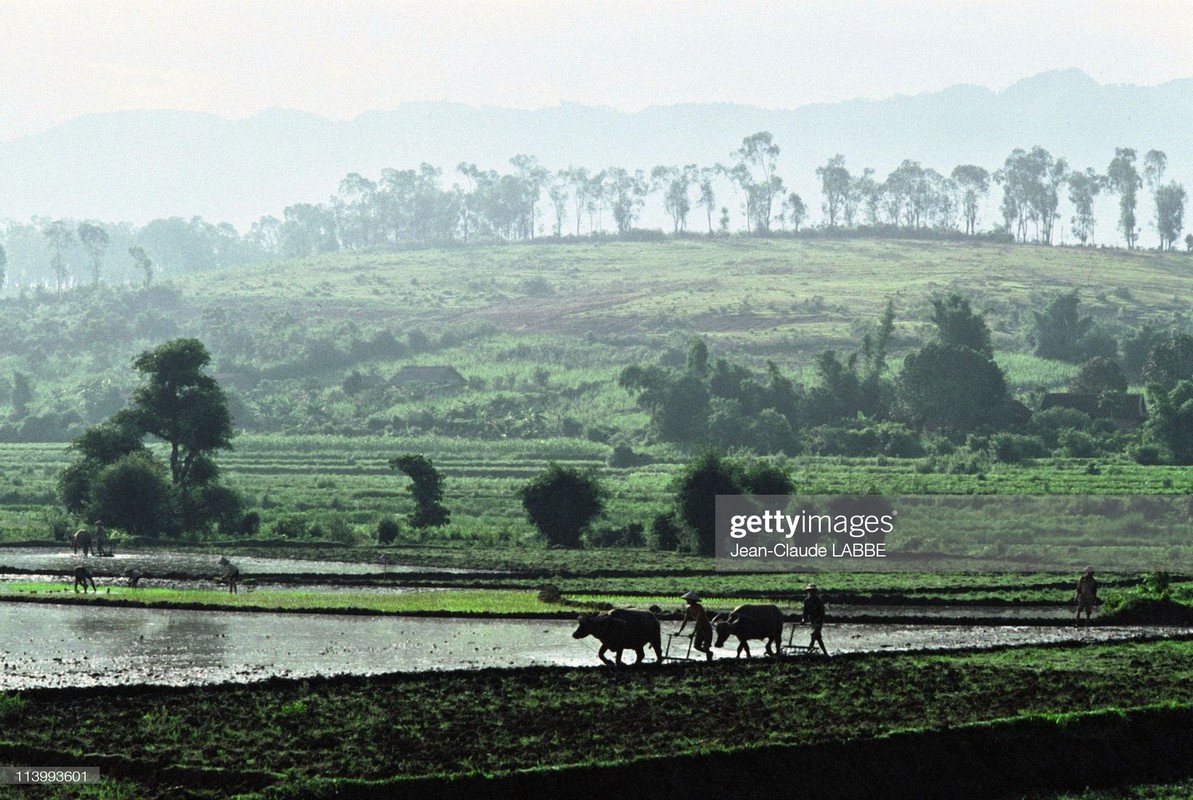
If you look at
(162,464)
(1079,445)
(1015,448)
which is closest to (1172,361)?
(1079,445)

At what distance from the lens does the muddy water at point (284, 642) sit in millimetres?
28078

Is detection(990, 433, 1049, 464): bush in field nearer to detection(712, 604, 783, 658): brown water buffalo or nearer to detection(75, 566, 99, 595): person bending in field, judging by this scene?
detection(75, 566, 99, 595): person bending in field

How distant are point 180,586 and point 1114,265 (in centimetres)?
14766

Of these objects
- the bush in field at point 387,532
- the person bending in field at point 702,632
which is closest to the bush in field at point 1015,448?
the bush in field at point 387,532

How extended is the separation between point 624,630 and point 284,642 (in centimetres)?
842

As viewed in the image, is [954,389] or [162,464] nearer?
[162,464]

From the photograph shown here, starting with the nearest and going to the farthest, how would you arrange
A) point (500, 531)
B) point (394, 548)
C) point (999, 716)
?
point (999, 716) → point (394, 548) → point (500, 531)

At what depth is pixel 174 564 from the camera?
52.6m

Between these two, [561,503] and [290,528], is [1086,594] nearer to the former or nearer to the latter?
[561,503]

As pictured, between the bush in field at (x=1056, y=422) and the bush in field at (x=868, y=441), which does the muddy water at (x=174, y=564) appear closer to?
the bush in field at (x=868, y=441)

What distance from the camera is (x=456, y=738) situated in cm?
2061

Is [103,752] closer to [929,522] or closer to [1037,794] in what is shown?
[1037,794]

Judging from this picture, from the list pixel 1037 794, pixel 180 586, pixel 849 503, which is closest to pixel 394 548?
pixel 180 586

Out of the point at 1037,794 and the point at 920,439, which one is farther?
the point at 920,439
